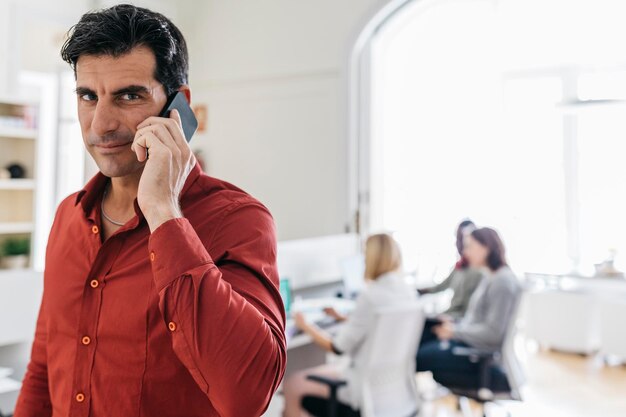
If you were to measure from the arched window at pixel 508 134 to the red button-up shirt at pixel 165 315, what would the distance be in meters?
5.77

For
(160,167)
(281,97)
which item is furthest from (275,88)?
(160,167)

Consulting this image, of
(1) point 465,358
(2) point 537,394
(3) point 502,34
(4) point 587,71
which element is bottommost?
(2) point 537,394

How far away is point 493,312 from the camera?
3.99m

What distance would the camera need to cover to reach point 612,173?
22.1 ft

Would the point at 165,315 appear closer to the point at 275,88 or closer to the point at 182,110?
the point at 182,110

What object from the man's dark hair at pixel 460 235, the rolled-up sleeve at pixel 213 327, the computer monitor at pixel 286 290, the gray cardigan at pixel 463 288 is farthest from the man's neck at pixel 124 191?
the man's dark hair at pixel 460 235

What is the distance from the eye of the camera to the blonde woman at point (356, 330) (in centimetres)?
314

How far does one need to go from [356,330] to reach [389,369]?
26 centimetres

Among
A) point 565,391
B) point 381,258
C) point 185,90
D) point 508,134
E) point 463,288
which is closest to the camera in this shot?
point 185,90

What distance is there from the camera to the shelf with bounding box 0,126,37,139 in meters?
5.89

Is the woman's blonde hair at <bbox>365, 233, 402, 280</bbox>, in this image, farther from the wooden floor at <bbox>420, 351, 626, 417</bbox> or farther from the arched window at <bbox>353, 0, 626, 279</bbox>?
the arched window at <bbox>353, 0, 626, 279</bbox>

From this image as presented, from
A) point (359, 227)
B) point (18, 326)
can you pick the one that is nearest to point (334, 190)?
point (359, 227)

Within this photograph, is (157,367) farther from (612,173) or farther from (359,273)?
(612,173)

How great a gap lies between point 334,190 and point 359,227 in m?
0.41
